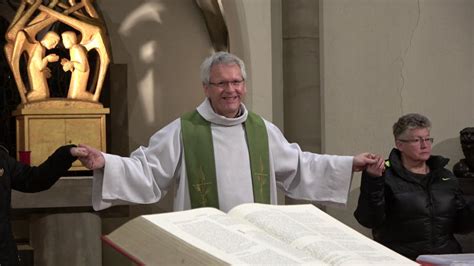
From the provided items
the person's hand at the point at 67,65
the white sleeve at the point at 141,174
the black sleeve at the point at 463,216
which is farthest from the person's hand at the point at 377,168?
the person's hand at the point at 67,65

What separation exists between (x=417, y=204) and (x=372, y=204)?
437mm

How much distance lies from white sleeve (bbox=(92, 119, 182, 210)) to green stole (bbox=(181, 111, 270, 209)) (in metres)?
0.06

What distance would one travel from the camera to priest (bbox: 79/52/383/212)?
453cm

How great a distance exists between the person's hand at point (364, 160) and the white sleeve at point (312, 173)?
31mm

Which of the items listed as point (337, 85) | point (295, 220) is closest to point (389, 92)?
point (337, 85)

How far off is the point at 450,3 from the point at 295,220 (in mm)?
5057

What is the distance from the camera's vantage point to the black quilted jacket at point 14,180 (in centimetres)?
480

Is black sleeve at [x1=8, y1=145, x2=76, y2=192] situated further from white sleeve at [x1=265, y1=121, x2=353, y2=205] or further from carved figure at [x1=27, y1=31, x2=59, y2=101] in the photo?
carved figure at [x1=27, y1=31, x2=59, y2=101]

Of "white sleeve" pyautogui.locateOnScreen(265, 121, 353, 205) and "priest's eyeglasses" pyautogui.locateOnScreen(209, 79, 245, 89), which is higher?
"priest's eyeglasses" pyautogui.locateOnScreen(209, 79, 245, 89)

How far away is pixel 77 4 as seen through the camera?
7.21m

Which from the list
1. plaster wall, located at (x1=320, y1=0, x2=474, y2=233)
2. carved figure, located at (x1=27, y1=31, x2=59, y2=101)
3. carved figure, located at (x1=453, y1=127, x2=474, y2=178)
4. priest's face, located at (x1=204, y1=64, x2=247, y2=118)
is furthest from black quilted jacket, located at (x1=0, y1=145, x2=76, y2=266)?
carved figure, located at (x1=453, y1=127, x2=474, y2=178)

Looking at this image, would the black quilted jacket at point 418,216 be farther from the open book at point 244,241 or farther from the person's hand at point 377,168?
the open book at point 244,241

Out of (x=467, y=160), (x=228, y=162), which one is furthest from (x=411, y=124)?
(x=467, y=160)

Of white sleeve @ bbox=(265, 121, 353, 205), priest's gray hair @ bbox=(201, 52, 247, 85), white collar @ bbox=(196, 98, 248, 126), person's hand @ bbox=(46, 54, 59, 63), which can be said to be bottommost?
white sleeve @ bbox=(265, 121, 353, 205)
